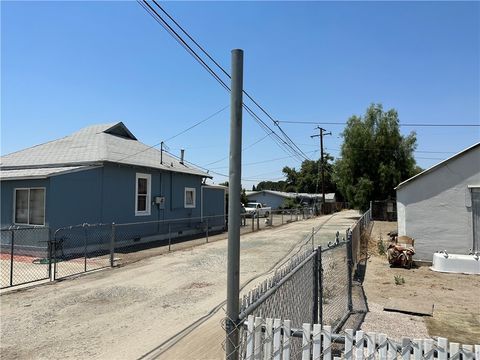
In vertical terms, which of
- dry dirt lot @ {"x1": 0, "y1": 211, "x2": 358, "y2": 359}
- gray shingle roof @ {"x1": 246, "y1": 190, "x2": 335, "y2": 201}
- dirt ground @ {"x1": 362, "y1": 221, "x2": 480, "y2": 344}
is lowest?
dirt ground @ {"x1": 362, "y1": 221, "x2": 480, "y2": 344}

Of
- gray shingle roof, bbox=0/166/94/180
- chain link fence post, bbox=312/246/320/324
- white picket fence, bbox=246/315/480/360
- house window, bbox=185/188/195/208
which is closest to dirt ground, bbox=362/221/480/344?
chain link fence post, bbox=312/246/320/324

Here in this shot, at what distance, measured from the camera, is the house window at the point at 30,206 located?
15133 millimetres

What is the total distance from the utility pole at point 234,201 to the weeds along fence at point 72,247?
8650mm

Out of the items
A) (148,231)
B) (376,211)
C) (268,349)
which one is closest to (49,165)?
(148,231)

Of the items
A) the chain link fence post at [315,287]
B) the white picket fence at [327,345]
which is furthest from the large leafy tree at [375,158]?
the white picket fence at [327,345]

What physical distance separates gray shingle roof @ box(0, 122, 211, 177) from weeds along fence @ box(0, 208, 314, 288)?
290 centimetres

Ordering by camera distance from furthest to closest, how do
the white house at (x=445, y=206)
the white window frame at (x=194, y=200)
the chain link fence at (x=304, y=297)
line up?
1. the white window frame at (x=194, y=200)
2. the white house at (x=445, y=206)
3. the chain link fence at (x=304, y=297)

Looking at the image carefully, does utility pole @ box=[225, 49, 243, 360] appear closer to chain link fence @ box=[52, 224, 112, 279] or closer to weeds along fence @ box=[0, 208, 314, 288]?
weeds along fence @ box=[0, 208, 314, 288]

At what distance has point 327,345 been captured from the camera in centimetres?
318

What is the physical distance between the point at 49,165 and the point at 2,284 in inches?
303

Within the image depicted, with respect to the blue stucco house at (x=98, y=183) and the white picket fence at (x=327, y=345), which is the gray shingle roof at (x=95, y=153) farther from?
the white picket fence at (x=327, y=345)

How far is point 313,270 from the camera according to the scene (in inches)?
219

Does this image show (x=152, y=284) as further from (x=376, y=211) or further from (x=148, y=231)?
(x=376, y=211)

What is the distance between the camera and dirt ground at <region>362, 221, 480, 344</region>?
6.99 m
